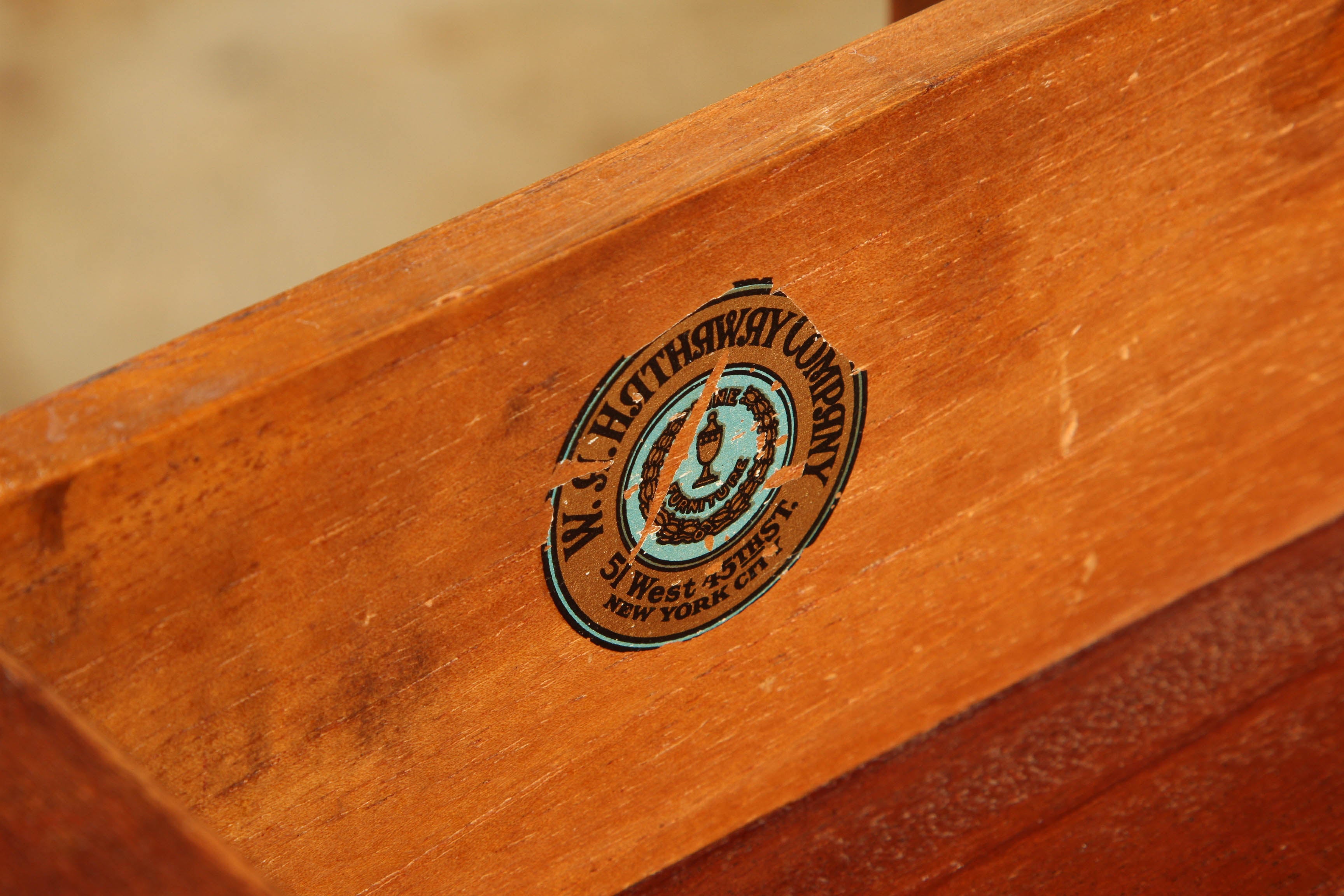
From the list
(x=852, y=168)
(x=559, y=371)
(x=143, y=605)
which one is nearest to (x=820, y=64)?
(x=852, y=168)

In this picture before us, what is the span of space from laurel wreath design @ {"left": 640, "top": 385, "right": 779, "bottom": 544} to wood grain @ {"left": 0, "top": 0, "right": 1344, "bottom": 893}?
0.04m

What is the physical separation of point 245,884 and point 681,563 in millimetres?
247

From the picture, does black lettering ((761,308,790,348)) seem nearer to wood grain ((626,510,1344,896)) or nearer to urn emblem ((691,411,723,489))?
urn emblem ((691,411,723,489))

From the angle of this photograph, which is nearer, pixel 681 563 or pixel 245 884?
pixel 245 884

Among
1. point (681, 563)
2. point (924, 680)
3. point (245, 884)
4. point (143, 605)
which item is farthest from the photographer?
point (924, 680)

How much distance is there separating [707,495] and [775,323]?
0.23 feet

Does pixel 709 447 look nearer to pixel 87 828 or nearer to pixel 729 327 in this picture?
pixel 729 327

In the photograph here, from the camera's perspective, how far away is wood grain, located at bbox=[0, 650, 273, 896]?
0.89 feet

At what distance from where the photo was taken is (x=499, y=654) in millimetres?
479

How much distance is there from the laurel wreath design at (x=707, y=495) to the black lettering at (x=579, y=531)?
0.06ft

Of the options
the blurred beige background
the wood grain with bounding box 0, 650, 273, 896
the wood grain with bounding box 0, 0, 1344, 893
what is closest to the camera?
the wood grain with bounding box 0, 650, 273, 896

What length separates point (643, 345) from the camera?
0.44 metres

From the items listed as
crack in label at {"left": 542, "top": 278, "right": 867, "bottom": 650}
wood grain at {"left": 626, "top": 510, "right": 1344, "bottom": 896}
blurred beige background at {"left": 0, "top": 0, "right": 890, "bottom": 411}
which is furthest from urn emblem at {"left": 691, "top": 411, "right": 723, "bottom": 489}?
blurred beige background at {"left": 0, "top": 0, "right": 890, "bottom": 411}

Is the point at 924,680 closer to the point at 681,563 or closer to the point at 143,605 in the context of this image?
the point at 681,563
